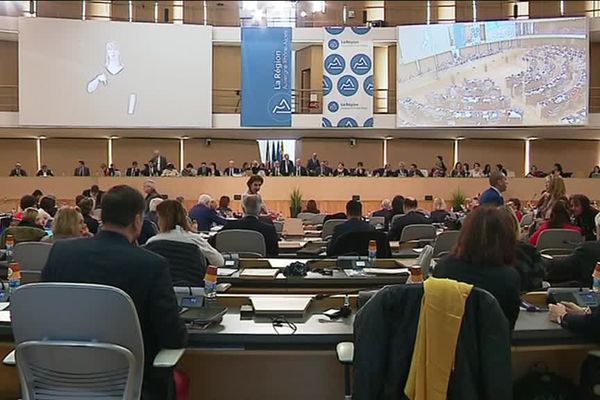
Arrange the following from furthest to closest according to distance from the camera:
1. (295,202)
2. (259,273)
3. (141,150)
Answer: (141,150) → (295,202) → (259,273)

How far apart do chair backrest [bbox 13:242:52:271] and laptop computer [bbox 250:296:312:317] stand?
218 cm

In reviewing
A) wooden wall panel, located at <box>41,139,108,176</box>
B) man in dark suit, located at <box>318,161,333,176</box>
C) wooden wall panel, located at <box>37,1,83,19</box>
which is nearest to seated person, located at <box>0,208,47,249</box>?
man in dark suit, located at <box>318,161,333,176</box>

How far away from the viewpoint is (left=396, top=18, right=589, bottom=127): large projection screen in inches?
642

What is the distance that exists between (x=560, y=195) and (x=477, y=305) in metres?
4.87

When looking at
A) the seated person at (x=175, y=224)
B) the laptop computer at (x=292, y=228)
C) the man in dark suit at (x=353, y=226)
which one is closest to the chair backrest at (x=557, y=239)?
the man in dark suit at (x=353, y=226)

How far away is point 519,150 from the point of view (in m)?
20.9

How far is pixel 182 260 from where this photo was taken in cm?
399

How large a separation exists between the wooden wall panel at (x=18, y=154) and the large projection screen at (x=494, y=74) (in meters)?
11.4

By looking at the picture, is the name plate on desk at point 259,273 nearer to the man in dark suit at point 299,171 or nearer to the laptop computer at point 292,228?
the laptop computer at point 292,228

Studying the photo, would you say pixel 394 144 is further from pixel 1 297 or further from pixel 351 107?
pixel 1 297

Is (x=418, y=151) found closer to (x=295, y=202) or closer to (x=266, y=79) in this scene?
(x=266, y=79)

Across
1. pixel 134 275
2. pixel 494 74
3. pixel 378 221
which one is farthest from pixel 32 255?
pixel 494 74

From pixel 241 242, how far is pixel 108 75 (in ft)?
40.1

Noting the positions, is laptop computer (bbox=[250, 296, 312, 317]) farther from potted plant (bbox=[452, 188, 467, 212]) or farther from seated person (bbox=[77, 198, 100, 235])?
potted plant (bbox=[452, 188, 467, 212])
